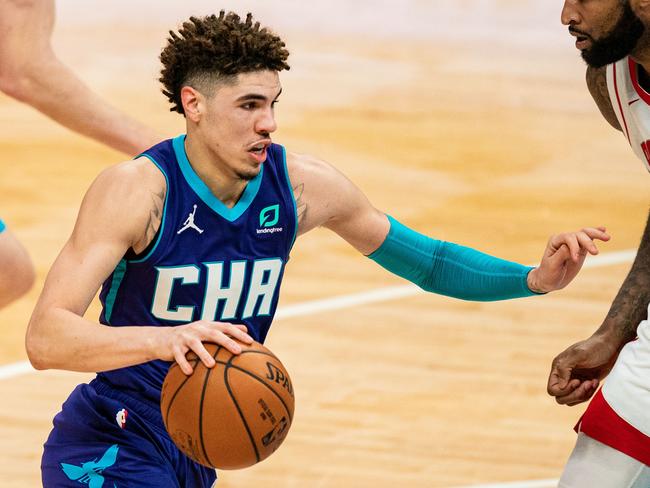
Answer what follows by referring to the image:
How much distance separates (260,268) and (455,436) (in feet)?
8.10

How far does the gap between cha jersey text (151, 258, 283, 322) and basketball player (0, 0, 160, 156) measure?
3.22 ft

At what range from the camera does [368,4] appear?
17.5 m

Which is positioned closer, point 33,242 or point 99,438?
point 99,438

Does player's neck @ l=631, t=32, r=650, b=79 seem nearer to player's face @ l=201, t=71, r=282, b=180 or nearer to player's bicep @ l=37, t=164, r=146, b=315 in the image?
player's face @ l=201, t=71, r=282, b=180

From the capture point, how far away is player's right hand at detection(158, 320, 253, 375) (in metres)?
4.03

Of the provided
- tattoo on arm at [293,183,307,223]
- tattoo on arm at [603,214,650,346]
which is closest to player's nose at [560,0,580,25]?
tattoo on arm at [603,214,650,346]

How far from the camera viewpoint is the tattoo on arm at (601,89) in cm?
495

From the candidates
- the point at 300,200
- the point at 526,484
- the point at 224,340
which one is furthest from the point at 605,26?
the point at 526,484

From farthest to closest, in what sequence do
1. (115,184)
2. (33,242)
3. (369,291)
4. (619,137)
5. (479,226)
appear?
(619,137) < (479,226) < (33,242) < (369,291) < (115,184)

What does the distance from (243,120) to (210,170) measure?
252 mm

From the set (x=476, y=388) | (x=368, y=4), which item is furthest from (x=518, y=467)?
(x=368, y=4)

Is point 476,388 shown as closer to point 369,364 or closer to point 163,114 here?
point 369,364

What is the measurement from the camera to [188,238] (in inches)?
184

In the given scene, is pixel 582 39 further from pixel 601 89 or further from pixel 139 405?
pixel 139 405
